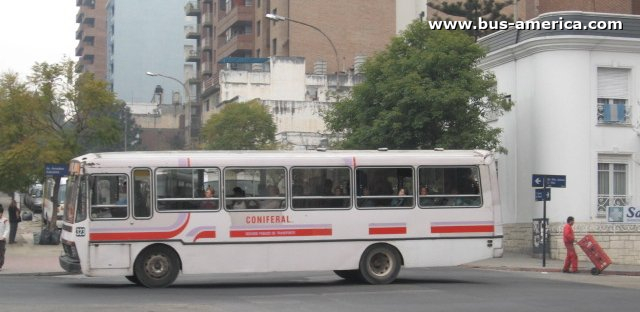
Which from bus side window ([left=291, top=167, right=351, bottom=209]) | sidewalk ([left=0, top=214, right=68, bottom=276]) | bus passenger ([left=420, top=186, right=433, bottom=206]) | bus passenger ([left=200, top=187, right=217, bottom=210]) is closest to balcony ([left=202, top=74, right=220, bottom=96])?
Result: sidewalk ([left=0, top=214, right=68, bottom=276])

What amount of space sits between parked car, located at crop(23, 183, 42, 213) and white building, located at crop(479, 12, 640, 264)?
36533 millimetres

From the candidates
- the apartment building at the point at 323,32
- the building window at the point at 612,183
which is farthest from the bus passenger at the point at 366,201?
the apartment building at the point at 323,32

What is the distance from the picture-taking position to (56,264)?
89.1ft

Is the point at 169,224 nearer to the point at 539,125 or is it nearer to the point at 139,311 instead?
the point at 139,311

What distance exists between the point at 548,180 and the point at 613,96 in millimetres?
6008

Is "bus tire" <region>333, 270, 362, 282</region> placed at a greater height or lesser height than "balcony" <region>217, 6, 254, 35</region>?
lesser

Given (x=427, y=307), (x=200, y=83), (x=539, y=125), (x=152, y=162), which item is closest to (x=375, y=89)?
(x=539, y=125)

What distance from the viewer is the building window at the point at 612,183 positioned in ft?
107

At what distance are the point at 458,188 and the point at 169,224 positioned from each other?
6.54m

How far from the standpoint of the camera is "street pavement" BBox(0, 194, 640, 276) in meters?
25.3

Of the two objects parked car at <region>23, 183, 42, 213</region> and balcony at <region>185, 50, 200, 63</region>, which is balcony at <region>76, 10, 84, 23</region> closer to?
balcony at <region>185, 50, 200, 63</region>

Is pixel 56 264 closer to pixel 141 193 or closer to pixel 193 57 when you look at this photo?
pixel 141 193

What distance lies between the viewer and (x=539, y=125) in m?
33.0

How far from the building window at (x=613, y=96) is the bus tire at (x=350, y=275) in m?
14.6
